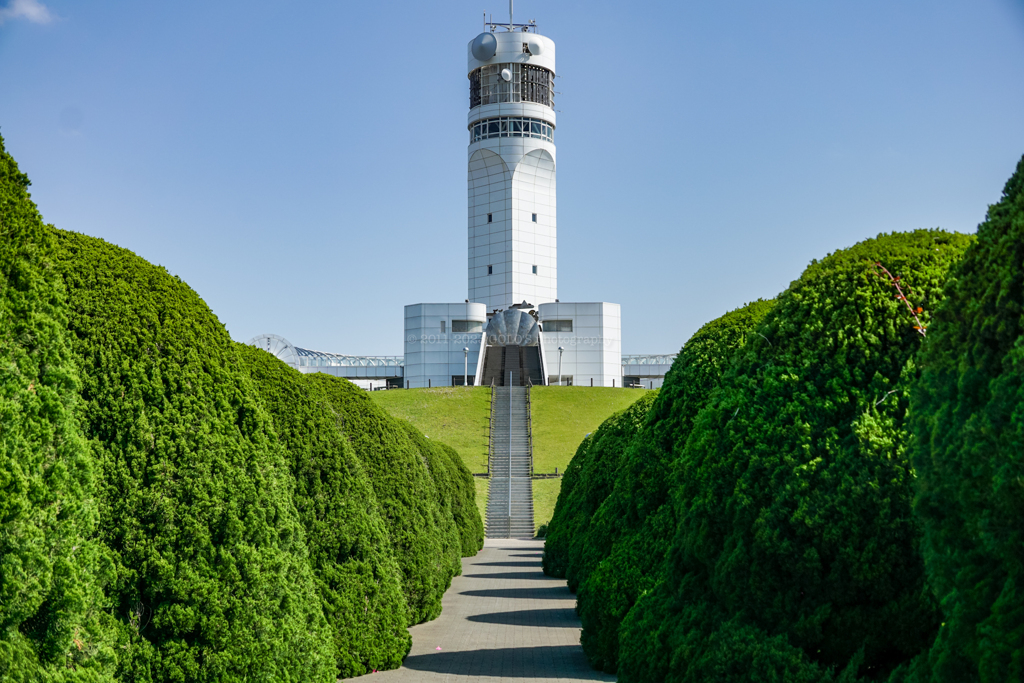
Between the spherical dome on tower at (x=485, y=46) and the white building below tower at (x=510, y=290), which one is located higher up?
the spherical dome on tower at (x=485, y=46)

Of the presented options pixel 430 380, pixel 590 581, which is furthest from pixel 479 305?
pixel 590 581

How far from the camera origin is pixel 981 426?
436cm

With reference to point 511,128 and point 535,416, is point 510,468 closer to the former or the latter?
point 535,416

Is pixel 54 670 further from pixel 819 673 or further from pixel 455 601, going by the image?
pixel 455 601

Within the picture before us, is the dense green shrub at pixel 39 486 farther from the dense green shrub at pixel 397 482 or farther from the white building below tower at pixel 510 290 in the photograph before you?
the white building below tower at pixel 510 290

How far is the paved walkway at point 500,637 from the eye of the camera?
482 inches

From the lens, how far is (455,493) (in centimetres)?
2561

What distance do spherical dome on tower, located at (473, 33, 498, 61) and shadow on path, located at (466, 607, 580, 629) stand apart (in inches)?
3165

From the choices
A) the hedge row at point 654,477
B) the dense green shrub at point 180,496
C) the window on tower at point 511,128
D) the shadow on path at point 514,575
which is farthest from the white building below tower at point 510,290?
the dense green shrub at point 180,496

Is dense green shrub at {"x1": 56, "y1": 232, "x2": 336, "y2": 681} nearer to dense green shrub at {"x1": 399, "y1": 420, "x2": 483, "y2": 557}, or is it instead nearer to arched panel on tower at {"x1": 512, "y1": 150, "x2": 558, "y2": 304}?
dense green shrub at {"x1": 399, "y1": 420, "x2": 483, "y2": 557}

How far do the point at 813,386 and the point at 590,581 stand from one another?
6.16 metres

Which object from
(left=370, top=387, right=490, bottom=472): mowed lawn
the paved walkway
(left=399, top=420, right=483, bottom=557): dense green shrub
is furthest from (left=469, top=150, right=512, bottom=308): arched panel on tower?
the paved walkway

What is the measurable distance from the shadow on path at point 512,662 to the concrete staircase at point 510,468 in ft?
84.1

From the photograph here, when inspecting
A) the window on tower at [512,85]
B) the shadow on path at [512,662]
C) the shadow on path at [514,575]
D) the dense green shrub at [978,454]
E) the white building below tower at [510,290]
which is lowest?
the shadow on path at [514,575]
